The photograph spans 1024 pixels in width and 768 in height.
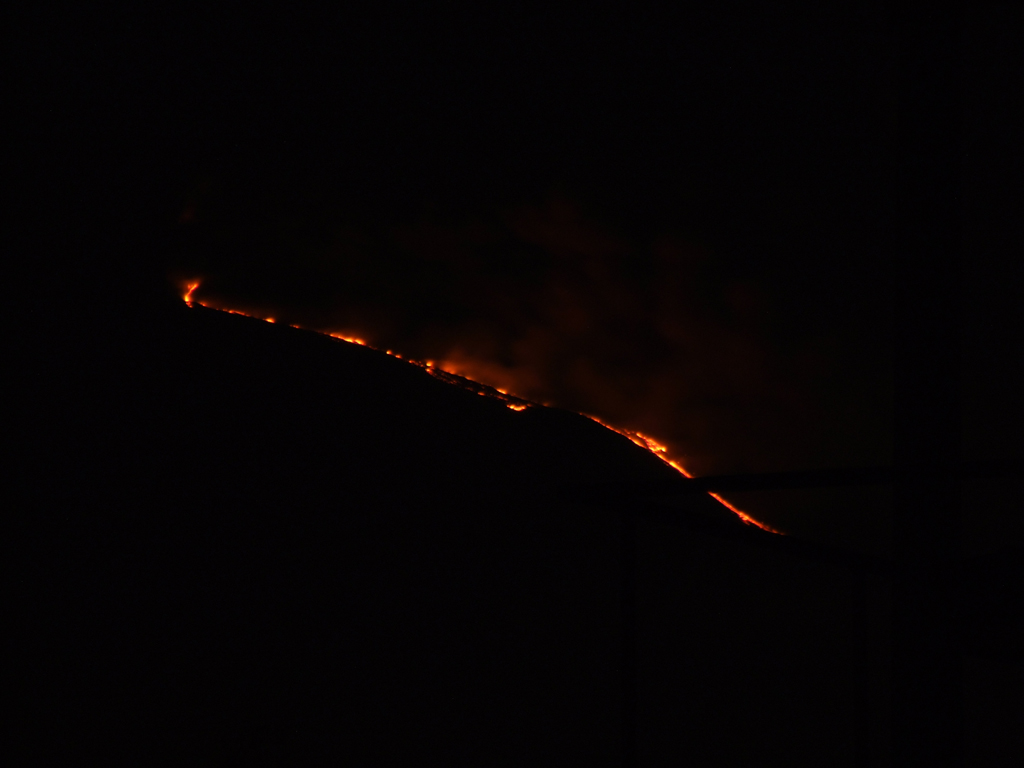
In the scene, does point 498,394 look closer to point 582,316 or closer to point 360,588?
point 582,316

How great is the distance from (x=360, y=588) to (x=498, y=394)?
842 mm

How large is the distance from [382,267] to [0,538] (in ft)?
4.90

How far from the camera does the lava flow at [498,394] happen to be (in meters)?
2.58

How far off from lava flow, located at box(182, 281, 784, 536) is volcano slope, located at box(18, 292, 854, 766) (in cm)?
3

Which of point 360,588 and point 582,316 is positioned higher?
point 582,316

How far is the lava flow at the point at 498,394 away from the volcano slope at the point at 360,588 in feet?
0.11

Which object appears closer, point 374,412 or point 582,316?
point 374,412

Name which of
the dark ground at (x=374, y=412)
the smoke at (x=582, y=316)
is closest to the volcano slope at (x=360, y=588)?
the dark ground at (x=374, y=412)

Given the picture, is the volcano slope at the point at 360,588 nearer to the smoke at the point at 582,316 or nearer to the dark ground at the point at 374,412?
the dark ground at the point at 374,412

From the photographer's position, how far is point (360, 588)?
254cm

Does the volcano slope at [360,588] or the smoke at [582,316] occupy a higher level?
the smoke at [582,316]

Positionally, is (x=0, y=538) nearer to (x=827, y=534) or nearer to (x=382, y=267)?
(x=382, y=267)

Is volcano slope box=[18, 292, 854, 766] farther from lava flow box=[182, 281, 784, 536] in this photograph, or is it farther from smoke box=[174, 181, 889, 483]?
smoke box=[174, 181, 889, 483]

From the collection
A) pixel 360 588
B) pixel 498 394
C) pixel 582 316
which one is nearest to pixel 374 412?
pixel 498 394
